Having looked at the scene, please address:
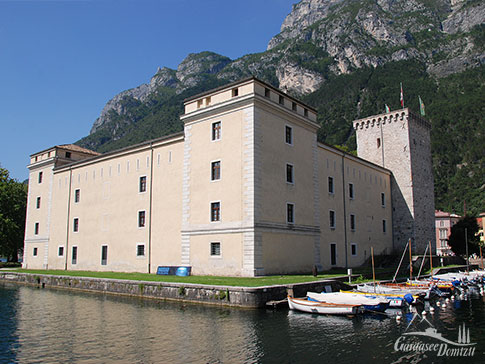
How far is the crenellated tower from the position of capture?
4697cm

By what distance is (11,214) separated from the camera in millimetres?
56344

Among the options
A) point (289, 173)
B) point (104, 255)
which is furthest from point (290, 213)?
point (104, 255)

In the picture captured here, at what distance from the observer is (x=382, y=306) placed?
19.0 m

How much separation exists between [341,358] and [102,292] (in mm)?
19454

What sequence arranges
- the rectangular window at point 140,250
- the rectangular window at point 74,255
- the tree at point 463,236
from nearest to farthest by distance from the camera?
the rectangular window at point 140,250, the rectangular window at point 74,255, the tree at point 463,236

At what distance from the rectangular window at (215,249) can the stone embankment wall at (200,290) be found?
5.47 metres

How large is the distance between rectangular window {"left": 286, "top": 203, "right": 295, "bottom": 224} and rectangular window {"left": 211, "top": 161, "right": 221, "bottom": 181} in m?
5.56

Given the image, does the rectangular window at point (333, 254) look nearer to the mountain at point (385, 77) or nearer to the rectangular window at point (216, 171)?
the rectangular window at point (216, 171)

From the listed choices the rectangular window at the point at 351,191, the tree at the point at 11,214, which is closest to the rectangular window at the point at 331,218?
the rectangular window at the point at 351,191

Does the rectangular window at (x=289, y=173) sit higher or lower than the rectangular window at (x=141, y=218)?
higher

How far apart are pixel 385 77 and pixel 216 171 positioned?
124 metres

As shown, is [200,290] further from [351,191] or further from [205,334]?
[351,191]

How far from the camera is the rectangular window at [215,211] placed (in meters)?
28.5

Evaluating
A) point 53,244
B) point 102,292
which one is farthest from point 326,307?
point 53,244
